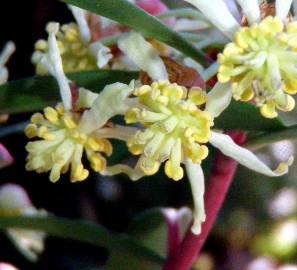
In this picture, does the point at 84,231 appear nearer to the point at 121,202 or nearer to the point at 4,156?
the point at 4,156

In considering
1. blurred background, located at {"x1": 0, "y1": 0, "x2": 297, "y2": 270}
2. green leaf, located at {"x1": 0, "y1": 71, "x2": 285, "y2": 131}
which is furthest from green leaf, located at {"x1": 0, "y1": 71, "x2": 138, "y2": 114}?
blurred background, located at {"x1": 0, "y1": 0, "x2": 297, "y2": 270}

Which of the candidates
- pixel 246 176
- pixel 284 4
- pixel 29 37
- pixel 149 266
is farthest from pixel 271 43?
pixel 29 37

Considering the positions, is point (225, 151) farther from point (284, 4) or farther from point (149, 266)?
point (149, 266)

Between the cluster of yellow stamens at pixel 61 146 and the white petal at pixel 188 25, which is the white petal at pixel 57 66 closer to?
the cluster of yellow stamens at pixel 61 146

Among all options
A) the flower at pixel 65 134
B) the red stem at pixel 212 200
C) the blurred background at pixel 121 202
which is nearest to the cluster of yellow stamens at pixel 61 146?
the flower at pixel 65 134

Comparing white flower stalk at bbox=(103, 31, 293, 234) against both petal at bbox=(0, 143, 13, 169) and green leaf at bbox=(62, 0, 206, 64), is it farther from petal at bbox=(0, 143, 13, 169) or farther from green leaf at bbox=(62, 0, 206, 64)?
petal at bbox=(0, 143, 13, 169)

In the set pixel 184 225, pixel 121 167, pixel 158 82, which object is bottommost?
pixel 184 225
